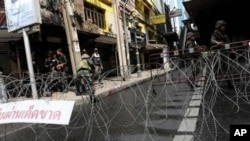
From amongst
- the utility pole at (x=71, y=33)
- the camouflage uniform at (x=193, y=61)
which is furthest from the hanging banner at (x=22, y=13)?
the camouflage uniform at (x=193, y=61)

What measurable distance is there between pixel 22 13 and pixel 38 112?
22.4ft

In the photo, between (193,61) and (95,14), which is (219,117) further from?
(95,14)

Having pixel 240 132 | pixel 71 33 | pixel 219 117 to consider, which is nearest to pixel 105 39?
pixel 71 33

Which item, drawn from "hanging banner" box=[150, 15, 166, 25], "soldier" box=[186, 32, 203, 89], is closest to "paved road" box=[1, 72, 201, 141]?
"soldier" box=[186, 32, 203, 89]

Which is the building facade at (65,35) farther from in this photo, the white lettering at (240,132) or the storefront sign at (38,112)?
the white lettering at (240,132)

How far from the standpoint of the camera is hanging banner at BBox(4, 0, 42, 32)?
10711 millimetres

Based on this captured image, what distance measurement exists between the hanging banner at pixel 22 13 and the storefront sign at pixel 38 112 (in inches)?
232

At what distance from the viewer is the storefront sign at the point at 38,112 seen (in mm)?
4684

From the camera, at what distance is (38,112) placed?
4844 millimetres

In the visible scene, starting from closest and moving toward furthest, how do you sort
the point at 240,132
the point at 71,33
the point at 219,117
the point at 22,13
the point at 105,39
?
the point at 240,132, the point at 219,117, the point at 22,13, the point at 71,33, the point at 105,39

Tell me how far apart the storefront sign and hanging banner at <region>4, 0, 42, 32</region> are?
5904mm

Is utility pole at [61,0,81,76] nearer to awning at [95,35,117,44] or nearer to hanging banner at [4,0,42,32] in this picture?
hanging banner at [4,0,42,32]

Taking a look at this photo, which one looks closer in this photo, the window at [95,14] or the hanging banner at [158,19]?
the window at [95,14]

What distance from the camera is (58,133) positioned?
21.9 feet
